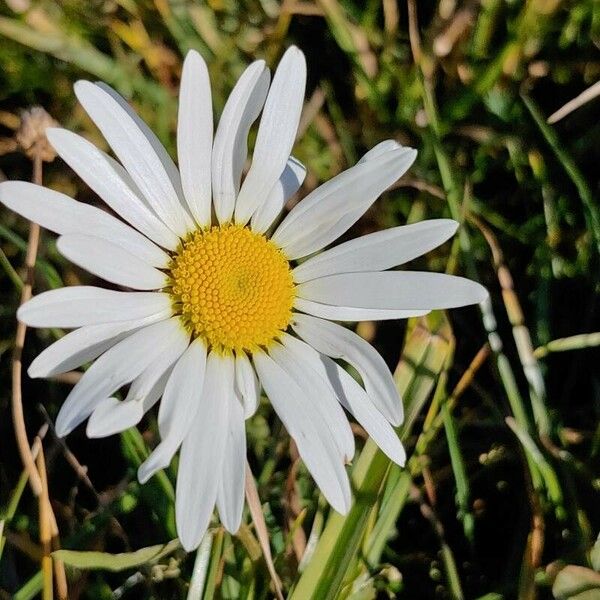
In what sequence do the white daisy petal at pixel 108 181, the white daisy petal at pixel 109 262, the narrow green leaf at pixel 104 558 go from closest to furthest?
the white daisy petal at pixel 109 262 < the white daisy petal at pixel 108 181 < the narrow green leaf at pixel 104 558

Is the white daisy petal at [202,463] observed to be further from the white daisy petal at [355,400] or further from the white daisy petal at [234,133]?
the white daisy petal at [234,133]

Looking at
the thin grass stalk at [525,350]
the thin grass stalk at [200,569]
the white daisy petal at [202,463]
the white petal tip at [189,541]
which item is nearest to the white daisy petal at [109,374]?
the white daisy petal at [202,463]

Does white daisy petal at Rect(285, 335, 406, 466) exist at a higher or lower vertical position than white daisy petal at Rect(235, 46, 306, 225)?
lower

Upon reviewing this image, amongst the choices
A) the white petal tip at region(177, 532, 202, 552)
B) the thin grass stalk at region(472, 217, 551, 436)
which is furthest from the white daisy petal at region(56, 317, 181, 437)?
the thin grass stalk at region(472, 217, 551, 436)

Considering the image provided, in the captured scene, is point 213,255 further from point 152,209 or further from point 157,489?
point 157,489

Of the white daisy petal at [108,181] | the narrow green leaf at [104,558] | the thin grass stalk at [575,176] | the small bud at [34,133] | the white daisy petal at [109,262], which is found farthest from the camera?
the thin grass stalk at [575,176]

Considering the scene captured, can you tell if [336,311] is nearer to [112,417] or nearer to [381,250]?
[381,250]

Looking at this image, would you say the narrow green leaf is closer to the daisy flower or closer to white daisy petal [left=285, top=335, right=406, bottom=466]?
the daisy flower

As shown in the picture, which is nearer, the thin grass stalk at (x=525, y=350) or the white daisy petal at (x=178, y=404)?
the white daisy petal at (x=178, y=404)

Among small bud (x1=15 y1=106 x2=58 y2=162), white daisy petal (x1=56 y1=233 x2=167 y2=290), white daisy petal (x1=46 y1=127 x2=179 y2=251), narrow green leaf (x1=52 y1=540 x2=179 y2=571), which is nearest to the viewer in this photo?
white daisy petal (x1=56 y1=233 x2=167 y2=290)
